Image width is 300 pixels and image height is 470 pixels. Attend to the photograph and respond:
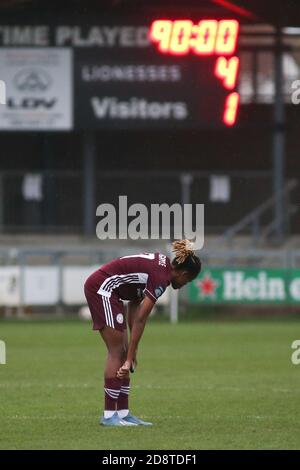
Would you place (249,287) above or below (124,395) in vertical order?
below

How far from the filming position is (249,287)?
25.8 meters

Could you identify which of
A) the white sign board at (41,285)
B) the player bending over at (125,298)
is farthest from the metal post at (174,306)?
the player bending over at (125,298)

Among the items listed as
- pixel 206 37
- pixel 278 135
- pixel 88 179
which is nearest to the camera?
pixel 206 37

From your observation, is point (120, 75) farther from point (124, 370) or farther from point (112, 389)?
point (124, 370)

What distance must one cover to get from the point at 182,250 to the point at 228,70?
49.6 feet

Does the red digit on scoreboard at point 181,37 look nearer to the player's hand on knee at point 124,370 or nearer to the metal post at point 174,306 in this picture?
the metal post at point 174,306

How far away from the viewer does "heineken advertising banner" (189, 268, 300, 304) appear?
25688 millimetres

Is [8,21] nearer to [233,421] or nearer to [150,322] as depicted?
[150,322]

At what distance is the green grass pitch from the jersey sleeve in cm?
104

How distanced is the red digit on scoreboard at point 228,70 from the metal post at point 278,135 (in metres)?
2.81

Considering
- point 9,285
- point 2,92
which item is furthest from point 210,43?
point 9,285

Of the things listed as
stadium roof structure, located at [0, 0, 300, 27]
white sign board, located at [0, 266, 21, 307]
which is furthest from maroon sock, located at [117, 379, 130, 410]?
stadium roof structure, located at [0, 0, 300, 27]

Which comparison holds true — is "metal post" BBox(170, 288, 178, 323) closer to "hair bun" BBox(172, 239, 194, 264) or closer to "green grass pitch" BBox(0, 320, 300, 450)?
"green grass pitch" BBox(0, 320, 300, 450)

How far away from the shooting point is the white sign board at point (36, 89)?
26.6m
